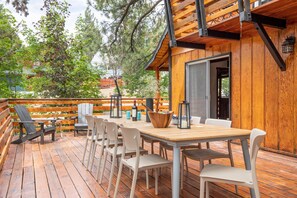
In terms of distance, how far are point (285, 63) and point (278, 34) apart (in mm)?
561

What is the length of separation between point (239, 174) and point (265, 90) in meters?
3.27

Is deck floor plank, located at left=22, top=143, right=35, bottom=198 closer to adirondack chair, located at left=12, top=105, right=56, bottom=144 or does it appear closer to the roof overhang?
adirondack chair, located at left=12, top=105, right=56, bottom=144

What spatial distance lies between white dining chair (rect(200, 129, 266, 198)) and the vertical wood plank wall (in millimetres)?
2901

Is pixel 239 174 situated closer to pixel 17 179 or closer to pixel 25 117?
pixel 17 179

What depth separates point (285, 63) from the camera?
14.9 ft

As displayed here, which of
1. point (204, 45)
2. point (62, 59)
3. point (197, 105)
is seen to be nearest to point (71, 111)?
point (62, 59)

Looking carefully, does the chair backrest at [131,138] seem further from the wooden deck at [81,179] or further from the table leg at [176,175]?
the wooden deck at [81,179]

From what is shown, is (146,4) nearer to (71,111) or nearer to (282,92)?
(71,111)

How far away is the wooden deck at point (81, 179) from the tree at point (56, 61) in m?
5.64

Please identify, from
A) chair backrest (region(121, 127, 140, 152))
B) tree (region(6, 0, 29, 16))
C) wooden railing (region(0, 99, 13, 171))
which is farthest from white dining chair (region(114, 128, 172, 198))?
tree (region(6, 0, 29, 16))

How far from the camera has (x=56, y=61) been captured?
33.2ft

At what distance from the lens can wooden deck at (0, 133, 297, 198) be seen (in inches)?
113

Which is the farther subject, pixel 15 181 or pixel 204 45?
pixel 204 45

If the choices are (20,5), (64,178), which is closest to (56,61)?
(20,5)
